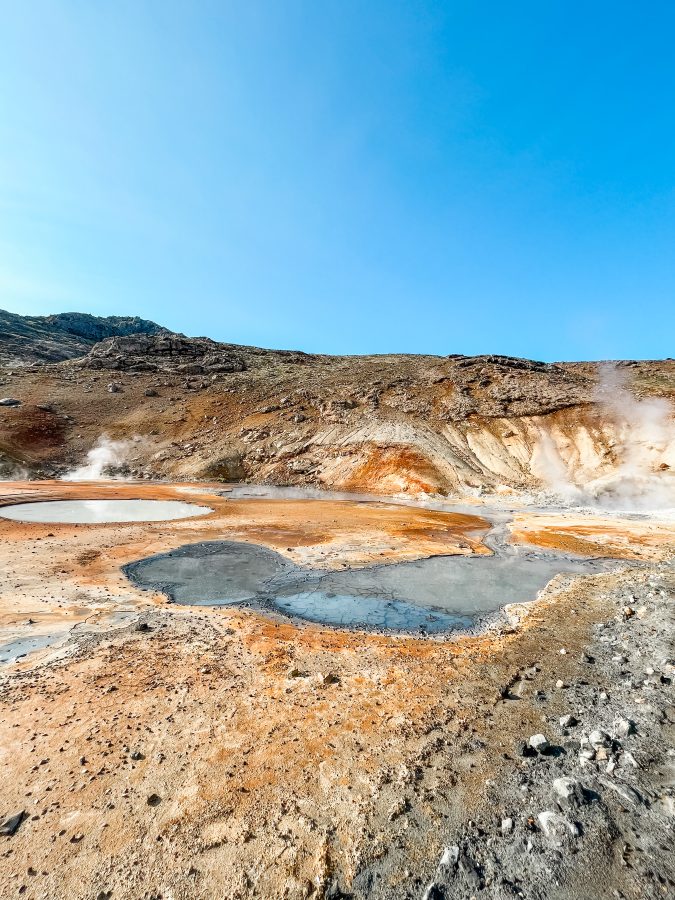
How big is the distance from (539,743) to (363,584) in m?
7.25

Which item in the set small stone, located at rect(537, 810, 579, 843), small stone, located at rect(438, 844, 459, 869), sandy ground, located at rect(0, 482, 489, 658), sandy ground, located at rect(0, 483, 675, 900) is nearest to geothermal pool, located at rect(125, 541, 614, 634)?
sandy ground, located at rect(0, 482, 489, 658)

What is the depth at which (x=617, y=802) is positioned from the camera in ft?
14.3

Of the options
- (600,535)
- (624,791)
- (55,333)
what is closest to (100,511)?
(624,791)

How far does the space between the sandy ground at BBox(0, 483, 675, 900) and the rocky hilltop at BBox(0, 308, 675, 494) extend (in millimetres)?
27346

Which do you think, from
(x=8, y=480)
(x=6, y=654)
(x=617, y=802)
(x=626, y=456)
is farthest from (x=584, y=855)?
(x=8, y=480)

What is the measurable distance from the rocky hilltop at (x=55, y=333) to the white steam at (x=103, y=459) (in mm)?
39678

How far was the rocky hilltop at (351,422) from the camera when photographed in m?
37.1

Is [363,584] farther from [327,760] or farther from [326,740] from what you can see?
[327,760]

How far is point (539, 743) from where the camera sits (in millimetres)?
5098

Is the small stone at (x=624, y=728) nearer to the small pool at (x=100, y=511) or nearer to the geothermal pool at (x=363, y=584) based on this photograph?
the geothermal pool at (x=363, y=584)

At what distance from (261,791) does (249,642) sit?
3.69 metres

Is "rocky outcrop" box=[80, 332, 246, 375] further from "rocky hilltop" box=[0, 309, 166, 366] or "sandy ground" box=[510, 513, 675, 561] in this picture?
"sandy ground" box=[510, 513, 675, 561]

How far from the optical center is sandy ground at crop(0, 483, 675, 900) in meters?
3.63

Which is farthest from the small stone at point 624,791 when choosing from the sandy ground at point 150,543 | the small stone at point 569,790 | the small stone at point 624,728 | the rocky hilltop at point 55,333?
the rocky hilltop at point 55,333
